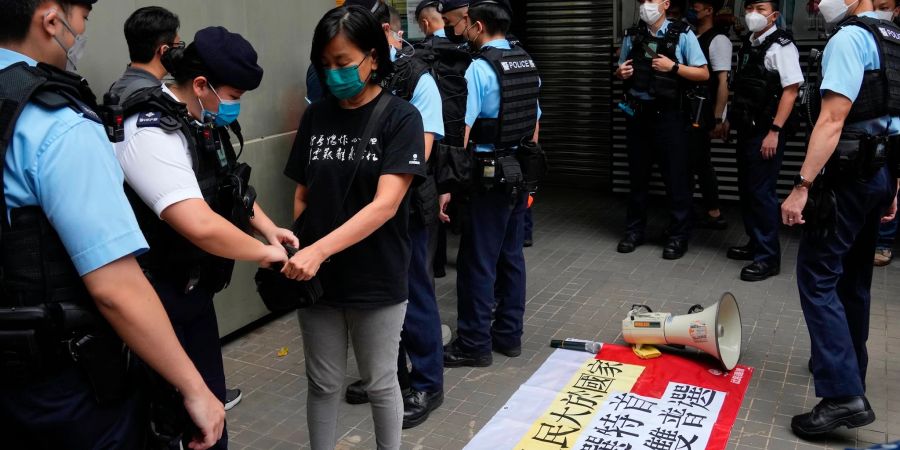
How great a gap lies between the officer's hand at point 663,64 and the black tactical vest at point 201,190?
436 cm

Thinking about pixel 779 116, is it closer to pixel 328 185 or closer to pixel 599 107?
pixel 599 107

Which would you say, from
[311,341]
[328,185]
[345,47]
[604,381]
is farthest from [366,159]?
[604,381]

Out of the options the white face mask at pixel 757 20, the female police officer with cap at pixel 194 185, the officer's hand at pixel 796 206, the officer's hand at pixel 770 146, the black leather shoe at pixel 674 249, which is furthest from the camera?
the black leather shoe at pixel 674 249

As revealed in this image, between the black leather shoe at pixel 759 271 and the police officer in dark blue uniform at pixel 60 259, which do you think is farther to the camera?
the black leather shoe at pixel 759 271

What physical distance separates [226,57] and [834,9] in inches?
114

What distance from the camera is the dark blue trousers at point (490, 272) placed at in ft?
15.5

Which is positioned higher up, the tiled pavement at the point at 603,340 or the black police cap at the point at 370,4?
the black police cap at the point at 370,4

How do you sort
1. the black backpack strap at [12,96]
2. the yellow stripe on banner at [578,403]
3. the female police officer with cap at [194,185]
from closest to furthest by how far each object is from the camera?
the black backpack strap at [12,96] → the female police officer with cap at [194,185] → the yellow stripe on banner at [578,403]

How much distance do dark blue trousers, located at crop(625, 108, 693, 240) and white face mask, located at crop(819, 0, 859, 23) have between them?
107 inches

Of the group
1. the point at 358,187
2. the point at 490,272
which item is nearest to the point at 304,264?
the point at 358,187

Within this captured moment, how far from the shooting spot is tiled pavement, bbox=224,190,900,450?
13.6ft

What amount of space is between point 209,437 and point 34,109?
0.95 m

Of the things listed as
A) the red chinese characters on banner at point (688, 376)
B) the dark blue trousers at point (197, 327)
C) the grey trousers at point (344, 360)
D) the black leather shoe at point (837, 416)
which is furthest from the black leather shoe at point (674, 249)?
the dark blue trousers at point (197, 327)

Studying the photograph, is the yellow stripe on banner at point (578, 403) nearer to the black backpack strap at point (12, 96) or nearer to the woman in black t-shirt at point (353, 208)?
the woman in black t-shirt at point (353, 208)
